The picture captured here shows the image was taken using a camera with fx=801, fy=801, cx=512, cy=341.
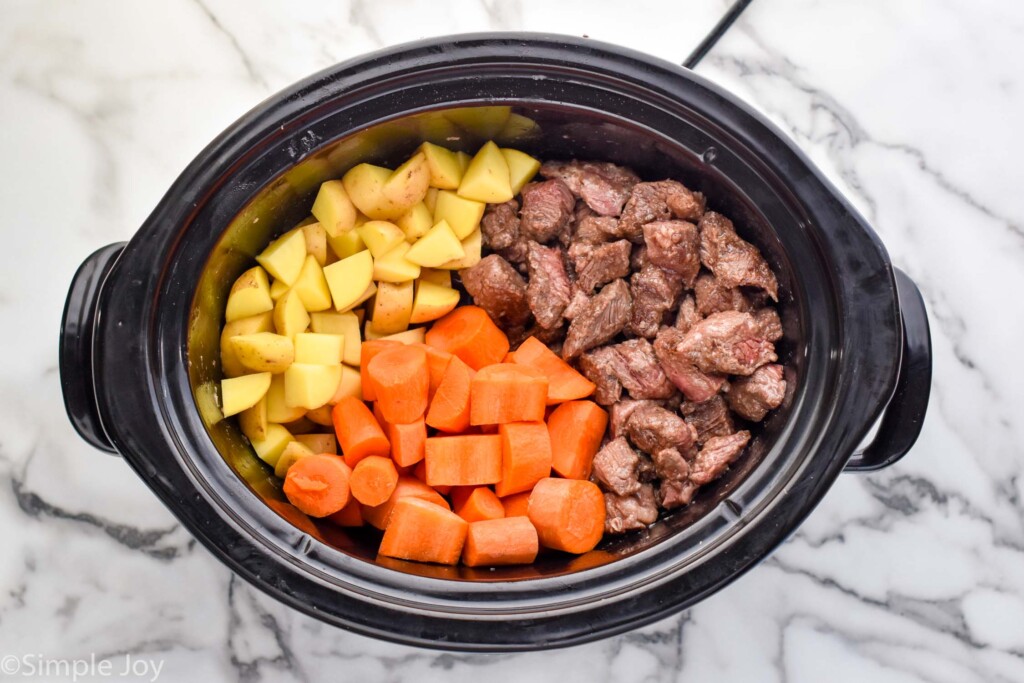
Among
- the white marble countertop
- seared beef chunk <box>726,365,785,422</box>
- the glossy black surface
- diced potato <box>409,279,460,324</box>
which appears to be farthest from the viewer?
the white marble countertop

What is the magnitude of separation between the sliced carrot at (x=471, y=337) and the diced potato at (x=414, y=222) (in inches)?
9.0

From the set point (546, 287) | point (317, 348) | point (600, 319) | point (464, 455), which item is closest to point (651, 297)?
point (600, 319)

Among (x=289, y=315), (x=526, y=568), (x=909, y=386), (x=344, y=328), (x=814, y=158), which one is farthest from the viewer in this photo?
(x=814, y=158)

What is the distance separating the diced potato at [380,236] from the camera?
1.99m

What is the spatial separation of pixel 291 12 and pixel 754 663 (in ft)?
7.31

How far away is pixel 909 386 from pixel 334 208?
138cm

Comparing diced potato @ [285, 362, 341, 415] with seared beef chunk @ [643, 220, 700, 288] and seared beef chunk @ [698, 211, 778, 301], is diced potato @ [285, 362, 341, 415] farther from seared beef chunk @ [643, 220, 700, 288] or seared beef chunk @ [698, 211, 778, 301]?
seared beef chunk @ [698, 211, 778, 301]

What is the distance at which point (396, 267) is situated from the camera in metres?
2.00

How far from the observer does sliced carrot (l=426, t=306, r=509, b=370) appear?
2066mm

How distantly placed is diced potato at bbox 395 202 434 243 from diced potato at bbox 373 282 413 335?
0.12 meters

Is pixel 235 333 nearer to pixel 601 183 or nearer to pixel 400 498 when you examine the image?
pixel 400 498

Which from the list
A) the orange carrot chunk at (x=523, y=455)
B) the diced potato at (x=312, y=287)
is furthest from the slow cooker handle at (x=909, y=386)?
the diced potato at (x=312, y=287)

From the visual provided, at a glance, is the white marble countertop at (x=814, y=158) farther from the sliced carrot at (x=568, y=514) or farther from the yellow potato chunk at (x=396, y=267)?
the yellow potato chunk at (x=396, y=267)

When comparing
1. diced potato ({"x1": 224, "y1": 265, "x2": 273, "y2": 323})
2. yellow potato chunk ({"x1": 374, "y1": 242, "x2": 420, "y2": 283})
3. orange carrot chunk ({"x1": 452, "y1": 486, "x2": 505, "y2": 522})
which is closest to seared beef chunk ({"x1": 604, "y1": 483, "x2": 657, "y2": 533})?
orange carrot chunk ({"x1": 452, "y1": 486, "x2": 505, "y2": 522})
